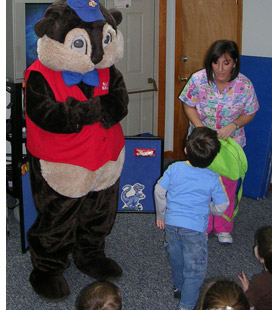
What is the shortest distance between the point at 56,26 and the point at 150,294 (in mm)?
1439

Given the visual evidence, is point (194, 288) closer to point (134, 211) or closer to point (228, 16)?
point (134, 211)

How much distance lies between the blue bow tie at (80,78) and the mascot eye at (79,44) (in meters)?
0.12

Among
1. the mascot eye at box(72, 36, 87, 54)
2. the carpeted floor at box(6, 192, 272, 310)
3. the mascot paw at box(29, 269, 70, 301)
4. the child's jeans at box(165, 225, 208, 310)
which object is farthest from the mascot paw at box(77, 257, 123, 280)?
the mascot eye at box(72, 36, 87, 54)

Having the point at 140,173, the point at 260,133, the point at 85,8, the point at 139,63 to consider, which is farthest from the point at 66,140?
the point at 139,63

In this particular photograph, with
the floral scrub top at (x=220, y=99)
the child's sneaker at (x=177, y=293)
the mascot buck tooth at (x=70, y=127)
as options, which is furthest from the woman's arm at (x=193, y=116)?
the child's sneaker at (x=177, y=293)

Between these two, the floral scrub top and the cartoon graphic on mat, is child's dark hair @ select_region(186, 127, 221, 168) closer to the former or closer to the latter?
the floral scrub top

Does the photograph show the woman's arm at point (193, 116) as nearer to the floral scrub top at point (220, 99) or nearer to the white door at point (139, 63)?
the floral scrub top at point (220, 99)

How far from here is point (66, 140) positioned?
2393mm

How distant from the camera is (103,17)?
2.37m

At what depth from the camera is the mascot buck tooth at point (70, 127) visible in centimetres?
229

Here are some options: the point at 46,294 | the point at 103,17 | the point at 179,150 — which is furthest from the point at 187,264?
the point at 179,150

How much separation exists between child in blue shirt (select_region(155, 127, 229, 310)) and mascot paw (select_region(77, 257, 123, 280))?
542 millimetres

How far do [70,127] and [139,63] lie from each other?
2.35 metres

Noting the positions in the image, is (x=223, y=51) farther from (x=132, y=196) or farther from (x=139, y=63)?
(x=139, y=63)
